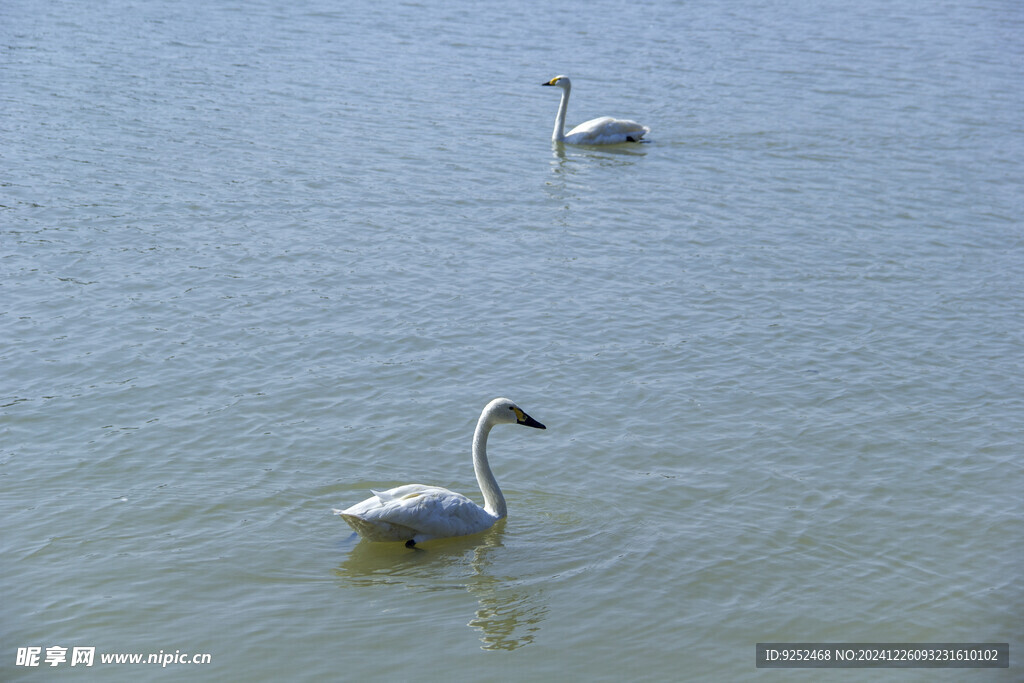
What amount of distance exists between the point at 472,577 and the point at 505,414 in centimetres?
143

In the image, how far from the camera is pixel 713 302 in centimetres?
1338

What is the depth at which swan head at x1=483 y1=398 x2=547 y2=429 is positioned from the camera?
905 cm

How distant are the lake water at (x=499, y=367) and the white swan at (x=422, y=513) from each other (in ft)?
0.54

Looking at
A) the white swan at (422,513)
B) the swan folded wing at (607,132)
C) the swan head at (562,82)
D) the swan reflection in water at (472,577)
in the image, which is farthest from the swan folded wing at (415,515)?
the swan head at (562,82)

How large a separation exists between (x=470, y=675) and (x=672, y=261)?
8.40 metres

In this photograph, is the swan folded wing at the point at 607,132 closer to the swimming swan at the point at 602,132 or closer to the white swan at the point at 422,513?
the swimming swan at the point at 602,132

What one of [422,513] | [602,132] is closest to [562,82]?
[602,132]

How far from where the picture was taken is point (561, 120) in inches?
821

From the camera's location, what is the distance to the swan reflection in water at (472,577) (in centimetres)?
765

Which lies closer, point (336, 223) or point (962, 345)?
point (962, 345)

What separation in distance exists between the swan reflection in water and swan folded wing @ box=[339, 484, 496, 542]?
0.42ft

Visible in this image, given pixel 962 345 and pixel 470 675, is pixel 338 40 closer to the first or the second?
pixel 962 345

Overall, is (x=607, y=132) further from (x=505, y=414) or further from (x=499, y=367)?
(x=505, y=414)

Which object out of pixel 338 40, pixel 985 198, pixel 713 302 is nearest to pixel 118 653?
pixel 713 302
